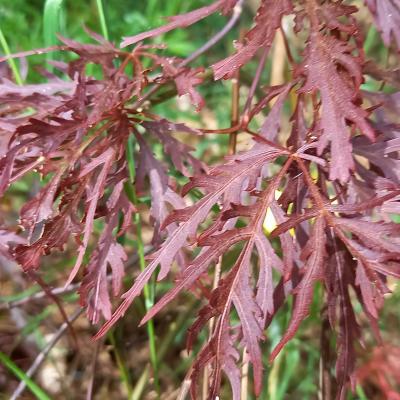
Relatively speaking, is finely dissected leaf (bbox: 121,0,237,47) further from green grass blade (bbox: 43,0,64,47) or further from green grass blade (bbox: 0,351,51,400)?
green grass blade (bbox: 0,351,51,400)

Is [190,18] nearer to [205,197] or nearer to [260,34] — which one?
[260,34]

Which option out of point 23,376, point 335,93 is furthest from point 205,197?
point 23,376

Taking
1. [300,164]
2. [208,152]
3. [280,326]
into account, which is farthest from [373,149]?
[208,152]

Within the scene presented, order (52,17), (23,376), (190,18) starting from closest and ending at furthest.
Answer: (190,18) → (23,376) → (52,17)

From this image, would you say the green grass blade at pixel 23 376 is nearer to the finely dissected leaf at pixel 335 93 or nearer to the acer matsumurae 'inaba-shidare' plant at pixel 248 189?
the acer matsumurae 'inaba-shidare' plant at pixel 248 189

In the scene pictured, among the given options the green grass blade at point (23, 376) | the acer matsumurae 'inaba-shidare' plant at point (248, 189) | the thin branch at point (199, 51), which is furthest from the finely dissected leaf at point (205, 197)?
the green grass blade at point (23, 376)

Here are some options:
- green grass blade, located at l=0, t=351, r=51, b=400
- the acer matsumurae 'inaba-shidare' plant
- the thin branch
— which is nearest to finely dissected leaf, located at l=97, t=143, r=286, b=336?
the acer matsumurae 'inaba-shidare' plant

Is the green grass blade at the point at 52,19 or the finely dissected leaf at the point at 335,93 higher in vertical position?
the green grass blade at the point at 52,19

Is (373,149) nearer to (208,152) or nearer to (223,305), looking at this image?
(223,305)
